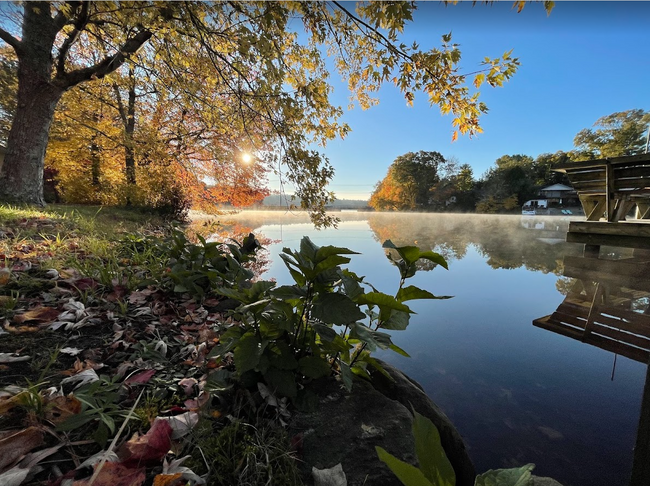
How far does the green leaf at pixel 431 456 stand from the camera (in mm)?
482

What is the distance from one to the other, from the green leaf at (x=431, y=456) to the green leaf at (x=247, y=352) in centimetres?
56

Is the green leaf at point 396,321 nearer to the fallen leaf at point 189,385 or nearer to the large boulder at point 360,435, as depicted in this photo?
the large boulder at point 360,435

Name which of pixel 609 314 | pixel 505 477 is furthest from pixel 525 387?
pixel 609 314

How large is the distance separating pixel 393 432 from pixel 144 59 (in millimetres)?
6616

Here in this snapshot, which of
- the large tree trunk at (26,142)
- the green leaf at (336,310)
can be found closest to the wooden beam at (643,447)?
the green leaf at (336,310)

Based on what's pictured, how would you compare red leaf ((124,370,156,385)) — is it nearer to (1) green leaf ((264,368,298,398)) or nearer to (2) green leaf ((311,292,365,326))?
(1) green leaf ((264,368,298,398))

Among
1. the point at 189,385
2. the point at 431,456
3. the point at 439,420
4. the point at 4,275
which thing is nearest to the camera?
the point at 431,456

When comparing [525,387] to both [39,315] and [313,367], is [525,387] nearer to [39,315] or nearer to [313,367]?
[313,367]

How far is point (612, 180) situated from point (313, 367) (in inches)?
236

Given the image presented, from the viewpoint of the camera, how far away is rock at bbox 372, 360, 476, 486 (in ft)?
3.76

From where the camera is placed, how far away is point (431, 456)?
498mm

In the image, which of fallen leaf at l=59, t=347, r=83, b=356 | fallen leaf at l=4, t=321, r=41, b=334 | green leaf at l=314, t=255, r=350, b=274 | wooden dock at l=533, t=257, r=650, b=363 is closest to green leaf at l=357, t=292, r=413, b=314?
green leaf at l=314, t=255, r=350, b=274

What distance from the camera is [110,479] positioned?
586 millimetres

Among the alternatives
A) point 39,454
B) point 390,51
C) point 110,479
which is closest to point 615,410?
point 110,479
